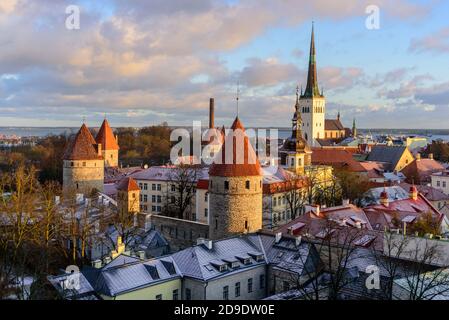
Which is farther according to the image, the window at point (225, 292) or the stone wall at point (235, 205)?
the stone wall at point (235, 205)

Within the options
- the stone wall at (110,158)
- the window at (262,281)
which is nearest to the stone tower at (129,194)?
the window at (262,281)

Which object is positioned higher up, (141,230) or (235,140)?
(235,140)

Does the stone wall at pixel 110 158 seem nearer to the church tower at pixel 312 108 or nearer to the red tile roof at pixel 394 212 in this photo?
the red tile roof at pixel 394 212

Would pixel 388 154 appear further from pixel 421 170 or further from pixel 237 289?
pixel 237 289

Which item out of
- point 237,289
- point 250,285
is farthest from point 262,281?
point 237,289
